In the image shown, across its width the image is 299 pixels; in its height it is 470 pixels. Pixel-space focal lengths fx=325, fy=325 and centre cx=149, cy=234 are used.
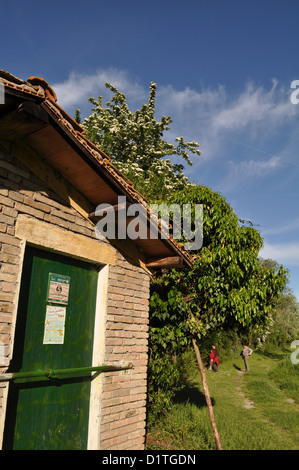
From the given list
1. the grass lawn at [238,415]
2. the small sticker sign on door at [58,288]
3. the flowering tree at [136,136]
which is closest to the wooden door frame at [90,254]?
the small sticker sign on door at [58,288]

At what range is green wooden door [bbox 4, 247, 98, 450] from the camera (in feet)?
11.0

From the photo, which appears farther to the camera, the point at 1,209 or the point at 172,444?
the point at 172,444

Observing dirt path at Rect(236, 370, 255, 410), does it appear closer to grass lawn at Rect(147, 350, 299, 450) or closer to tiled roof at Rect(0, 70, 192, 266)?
grass lawn at Rect(147, 350, 299, 450)

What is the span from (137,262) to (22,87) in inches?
115

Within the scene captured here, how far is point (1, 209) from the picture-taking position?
10.8 ft

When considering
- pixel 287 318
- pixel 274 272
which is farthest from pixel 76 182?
pixel 287 318

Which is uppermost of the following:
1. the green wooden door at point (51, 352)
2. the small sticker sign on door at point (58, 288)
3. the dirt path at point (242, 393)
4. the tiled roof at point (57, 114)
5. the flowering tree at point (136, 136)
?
the flowering tree at point (136, 136)

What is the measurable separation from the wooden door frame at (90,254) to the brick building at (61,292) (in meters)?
0.01

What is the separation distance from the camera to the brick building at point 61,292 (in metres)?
3.25

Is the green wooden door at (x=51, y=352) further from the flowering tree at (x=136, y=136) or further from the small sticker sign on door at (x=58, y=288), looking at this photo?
the flowering tree at (x=136, y=136)

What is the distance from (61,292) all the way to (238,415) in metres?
7.39

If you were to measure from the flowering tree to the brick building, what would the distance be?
12.9 metres

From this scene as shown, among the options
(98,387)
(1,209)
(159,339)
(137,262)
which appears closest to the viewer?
(1,209)
